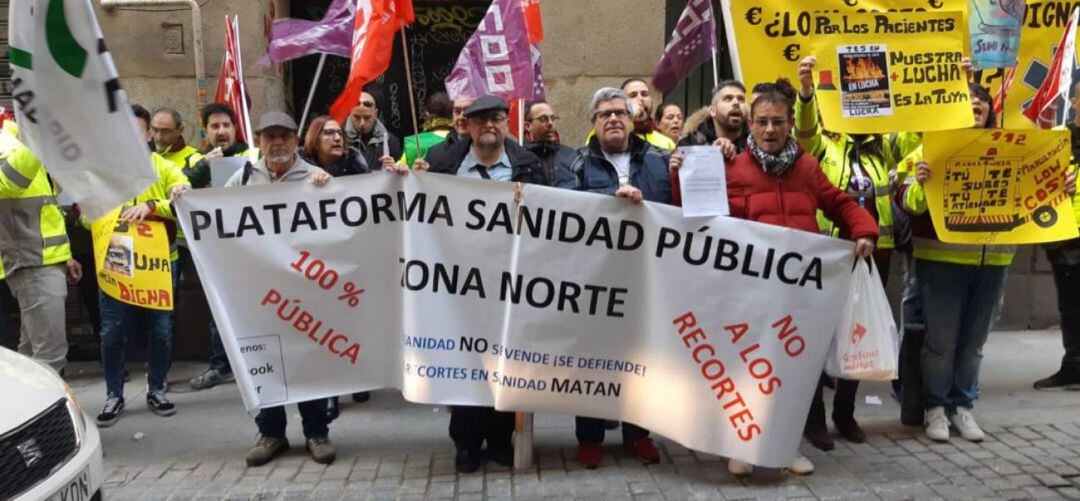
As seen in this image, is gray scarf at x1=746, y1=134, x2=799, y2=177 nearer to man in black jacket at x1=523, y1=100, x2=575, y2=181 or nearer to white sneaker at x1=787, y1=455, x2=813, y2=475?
man in black jacket at x1=523, y1=100, x2=575, y2=181

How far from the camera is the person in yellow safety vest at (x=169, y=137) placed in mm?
5941

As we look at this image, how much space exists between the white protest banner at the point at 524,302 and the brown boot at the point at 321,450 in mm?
415

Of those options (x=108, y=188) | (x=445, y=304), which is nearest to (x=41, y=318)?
(x=108, y=188)

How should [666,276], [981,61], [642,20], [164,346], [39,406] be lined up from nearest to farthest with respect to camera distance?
[39,406] < [666,276] < [981,61] < [164,346] < [642,20]

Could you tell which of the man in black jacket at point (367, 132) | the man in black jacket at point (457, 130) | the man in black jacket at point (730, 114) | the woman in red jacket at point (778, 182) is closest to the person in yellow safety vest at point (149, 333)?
the man in black jacket at point (367, 132)

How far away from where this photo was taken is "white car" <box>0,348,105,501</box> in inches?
112

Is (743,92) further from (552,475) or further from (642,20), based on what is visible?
(642,20)

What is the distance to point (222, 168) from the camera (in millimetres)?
4812

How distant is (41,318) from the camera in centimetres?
498

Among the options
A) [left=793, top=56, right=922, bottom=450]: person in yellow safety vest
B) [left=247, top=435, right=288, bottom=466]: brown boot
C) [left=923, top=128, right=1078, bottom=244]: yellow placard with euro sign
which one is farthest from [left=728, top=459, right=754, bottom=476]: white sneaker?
[left=247, top=435, right=288, bottom=466]: brown boot

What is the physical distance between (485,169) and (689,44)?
7.49 ft

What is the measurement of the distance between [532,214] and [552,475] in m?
1.36

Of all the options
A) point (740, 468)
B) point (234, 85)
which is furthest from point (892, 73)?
point (234, 85)

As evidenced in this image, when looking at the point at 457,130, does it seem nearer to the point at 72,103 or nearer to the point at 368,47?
the point at 368,47
